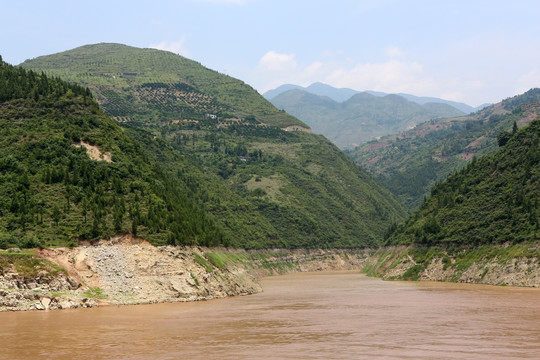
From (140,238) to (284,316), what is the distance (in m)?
21.3

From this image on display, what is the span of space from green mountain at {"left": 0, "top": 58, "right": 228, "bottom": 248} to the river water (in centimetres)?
1273

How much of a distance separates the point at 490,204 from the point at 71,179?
69.9 metres

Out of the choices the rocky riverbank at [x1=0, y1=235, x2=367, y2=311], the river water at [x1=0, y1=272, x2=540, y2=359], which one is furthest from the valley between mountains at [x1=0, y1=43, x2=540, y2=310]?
the river water at [x1=0, y1=272, x2=540, y2=359]

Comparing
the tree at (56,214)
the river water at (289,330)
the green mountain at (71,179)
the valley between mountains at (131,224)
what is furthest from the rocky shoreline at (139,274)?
the tree at (56,214)

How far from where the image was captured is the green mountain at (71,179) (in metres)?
76.6

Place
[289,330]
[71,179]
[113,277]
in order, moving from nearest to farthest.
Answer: [289,330], [113,277], [71,179]

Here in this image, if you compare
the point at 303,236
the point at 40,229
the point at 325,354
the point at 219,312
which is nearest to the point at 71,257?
the point at 40,229

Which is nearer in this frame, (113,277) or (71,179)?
(113,277)

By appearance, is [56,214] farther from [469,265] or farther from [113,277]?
[469,265]

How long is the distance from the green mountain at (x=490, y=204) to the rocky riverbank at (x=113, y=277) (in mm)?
42960

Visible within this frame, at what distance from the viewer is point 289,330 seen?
180 ft

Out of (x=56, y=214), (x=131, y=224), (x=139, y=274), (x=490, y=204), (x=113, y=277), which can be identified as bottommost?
(x=139, y=274)

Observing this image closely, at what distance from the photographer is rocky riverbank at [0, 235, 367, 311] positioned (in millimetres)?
64625

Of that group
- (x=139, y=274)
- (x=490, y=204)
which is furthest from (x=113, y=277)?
(x=490, y=204)
